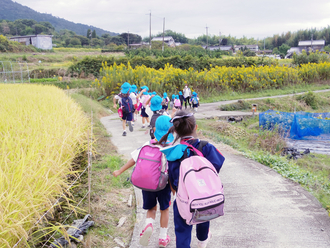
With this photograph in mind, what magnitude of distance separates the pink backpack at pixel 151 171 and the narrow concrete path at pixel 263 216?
36.4 inches

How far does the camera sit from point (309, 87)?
85.5ft

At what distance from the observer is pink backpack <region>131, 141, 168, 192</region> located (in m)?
2.87

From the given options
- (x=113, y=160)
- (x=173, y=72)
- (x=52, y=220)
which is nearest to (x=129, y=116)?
(x=113, y=160)

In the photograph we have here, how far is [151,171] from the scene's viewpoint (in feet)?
9.42

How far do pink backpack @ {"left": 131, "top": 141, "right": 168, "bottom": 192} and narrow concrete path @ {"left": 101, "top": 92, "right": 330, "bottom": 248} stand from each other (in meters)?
0.93

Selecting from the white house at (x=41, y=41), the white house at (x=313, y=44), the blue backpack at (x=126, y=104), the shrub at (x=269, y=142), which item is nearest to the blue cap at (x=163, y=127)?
the blue backpack at (x=126, y=104)

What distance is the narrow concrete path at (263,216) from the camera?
3.42 meters

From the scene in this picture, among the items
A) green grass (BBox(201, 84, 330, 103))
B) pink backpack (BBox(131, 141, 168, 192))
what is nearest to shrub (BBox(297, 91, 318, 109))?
green grass (BBox(201, 84, 330, 103))

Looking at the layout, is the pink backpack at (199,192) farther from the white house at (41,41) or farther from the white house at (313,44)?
the white house at (313,44)

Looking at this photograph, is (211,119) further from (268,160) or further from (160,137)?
(160,137)

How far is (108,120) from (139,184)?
9786 mm

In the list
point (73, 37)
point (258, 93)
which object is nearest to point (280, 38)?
point (73, 37)

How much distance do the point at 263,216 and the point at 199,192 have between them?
6.80ft

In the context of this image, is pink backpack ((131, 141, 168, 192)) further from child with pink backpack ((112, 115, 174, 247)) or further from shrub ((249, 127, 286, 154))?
shrub ((249, 127, 286, 154))
